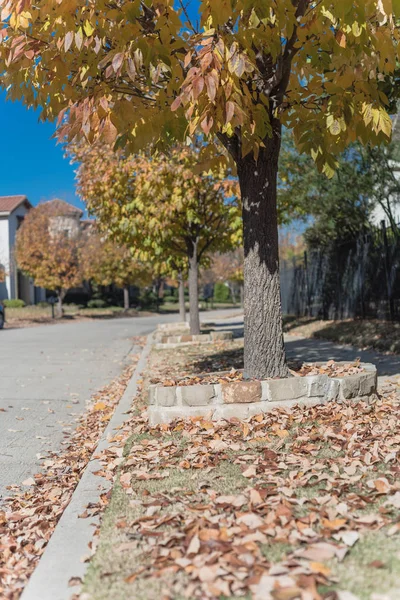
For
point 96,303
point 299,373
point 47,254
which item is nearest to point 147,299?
point 96,303

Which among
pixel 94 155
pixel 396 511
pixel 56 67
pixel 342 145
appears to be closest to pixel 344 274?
pixel 94 155

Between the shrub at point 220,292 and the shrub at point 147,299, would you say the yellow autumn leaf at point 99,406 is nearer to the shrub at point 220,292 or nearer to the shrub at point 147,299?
the shrub at point 147,299

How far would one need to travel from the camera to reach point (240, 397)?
213 inches

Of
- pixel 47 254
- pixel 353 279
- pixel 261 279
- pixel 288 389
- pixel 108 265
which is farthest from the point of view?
pixel 108 265

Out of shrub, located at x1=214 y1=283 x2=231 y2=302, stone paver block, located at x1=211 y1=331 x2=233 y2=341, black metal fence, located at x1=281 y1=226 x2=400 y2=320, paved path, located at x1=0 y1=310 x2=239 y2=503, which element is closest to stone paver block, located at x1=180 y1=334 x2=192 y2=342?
stone paver block, located at x1=211 y1=331 x2=233 y2=341

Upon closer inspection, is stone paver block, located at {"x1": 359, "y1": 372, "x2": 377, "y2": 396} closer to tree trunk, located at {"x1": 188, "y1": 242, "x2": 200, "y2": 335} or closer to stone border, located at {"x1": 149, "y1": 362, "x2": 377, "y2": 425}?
stone border, located at {"x1": 149, "y1": 362, "x2": 377, "y2": 425}

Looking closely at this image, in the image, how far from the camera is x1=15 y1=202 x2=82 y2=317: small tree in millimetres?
35062

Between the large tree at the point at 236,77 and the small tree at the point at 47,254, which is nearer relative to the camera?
the large tree at the point at 236,77

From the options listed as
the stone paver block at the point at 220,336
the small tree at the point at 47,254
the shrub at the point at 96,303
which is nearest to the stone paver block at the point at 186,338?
the stone paver block at the point at 220,336

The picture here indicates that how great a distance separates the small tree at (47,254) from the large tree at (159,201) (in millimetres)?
19784

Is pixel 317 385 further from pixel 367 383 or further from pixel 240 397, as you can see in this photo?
pixel 240 397

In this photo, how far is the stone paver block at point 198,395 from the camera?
17.7 ft

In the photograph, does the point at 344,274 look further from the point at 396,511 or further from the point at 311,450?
the point at 396,511

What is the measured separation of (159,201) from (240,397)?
9.17 meters
